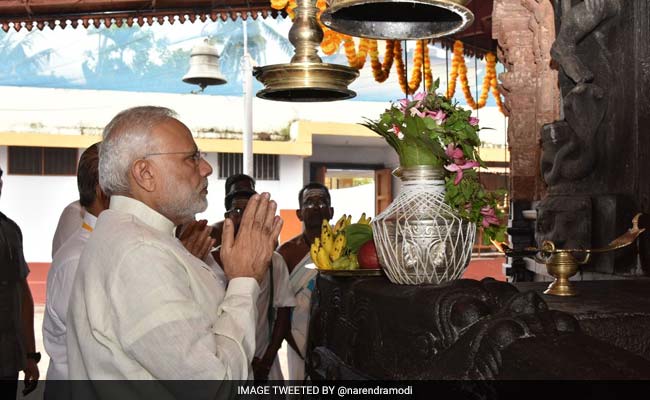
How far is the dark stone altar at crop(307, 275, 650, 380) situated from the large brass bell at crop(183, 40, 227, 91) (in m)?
7.28

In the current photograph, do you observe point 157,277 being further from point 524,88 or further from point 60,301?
point 524,88

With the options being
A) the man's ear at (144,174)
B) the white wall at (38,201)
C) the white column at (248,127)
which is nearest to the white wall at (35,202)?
the white wall at (38,201)

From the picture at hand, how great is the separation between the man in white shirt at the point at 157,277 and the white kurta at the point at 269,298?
2.02 meters

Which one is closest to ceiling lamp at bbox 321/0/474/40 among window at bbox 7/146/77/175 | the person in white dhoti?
the person in white dhoti

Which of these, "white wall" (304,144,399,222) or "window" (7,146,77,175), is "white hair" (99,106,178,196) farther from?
"white wall" (304,144,399,222)

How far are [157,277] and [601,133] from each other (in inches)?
77.9

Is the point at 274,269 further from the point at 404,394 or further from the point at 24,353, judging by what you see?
the point at 404,394

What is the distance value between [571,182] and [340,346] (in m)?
1.24

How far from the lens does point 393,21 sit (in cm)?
209

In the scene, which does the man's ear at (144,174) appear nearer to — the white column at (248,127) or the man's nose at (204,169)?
the man's nose at (204,169)

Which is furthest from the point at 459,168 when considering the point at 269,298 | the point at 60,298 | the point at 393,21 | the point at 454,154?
the point at 269,298

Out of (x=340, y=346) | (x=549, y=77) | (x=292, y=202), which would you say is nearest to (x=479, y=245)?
(x=292, y=202)

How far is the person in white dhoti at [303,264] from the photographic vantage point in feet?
13.3

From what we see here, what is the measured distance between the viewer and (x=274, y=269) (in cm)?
396
